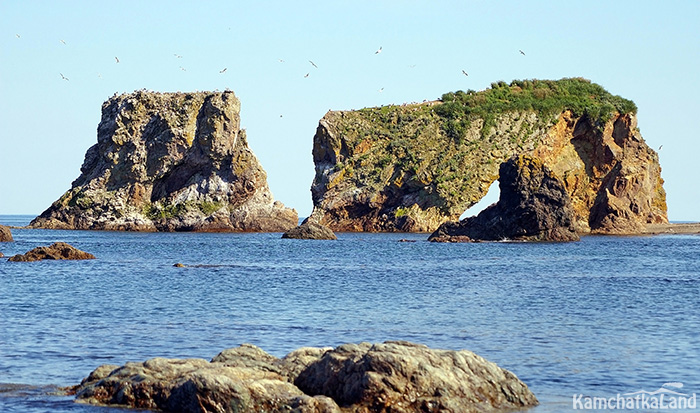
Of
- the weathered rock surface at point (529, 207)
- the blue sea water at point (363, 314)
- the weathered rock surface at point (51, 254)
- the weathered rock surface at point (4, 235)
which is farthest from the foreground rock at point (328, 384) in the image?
the weathered rock surface at point (529, 207)

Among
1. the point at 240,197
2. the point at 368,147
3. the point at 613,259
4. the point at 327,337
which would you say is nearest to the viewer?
the point at 327,337

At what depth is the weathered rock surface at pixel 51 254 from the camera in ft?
176

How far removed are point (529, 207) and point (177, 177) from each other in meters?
52.2

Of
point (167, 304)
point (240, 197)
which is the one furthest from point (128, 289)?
point (240, 197)

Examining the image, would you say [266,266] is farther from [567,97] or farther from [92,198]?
[567,97]

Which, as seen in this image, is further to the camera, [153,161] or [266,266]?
[153,161]

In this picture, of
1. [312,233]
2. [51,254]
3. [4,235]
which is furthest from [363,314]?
[312,233]

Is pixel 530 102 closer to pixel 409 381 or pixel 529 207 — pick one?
pixel 529 207

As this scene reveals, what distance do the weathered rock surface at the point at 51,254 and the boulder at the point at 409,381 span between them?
40259 mm

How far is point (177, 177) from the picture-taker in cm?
11850

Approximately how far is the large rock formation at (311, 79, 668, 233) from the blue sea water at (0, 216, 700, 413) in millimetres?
53747

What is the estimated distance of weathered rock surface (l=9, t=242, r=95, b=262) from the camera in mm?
53688

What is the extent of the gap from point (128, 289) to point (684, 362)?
999 inches

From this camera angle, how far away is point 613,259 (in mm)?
64000
